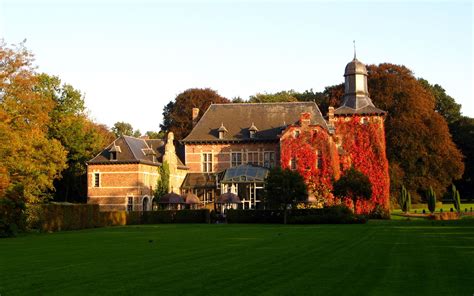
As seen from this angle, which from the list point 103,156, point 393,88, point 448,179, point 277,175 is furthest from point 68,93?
point 448,179

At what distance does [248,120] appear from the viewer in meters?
59.4

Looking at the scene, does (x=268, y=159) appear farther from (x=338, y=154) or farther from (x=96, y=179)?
(x=96, y=179)

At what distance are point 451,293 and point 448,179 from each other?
56075 mm

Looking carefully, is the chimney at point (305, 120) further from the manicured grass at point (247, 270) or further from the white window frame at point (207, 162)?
the manicured grass at point (247, 270)

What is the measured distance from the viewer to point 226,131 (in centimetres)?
5869

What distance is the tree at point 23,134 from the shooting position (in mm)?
35344

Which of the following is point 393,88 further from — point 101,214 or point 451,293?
point 451,293

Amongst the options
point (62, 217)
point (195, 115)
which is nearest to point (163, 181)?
point (195, 115)

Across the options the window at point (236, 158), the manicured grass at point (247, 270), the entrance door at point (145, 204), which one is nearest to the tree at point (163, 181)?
the entrance door at point (145, 204)

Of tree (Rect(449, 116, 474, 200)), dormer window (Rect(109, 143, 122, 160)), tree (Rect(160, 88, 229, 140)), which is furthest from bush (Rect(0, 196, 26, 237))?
tree (Rect(449, 116, 474, 200))

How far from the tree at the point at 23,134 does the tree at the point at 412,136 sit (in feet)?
115

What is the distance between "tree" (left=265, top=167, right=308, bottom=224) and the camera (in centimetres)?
4462

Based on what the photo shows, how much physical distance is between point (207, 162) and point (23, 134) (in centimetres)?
2407

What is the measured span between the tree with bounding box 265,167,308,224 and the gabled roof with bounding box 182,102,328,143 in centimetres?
1226
